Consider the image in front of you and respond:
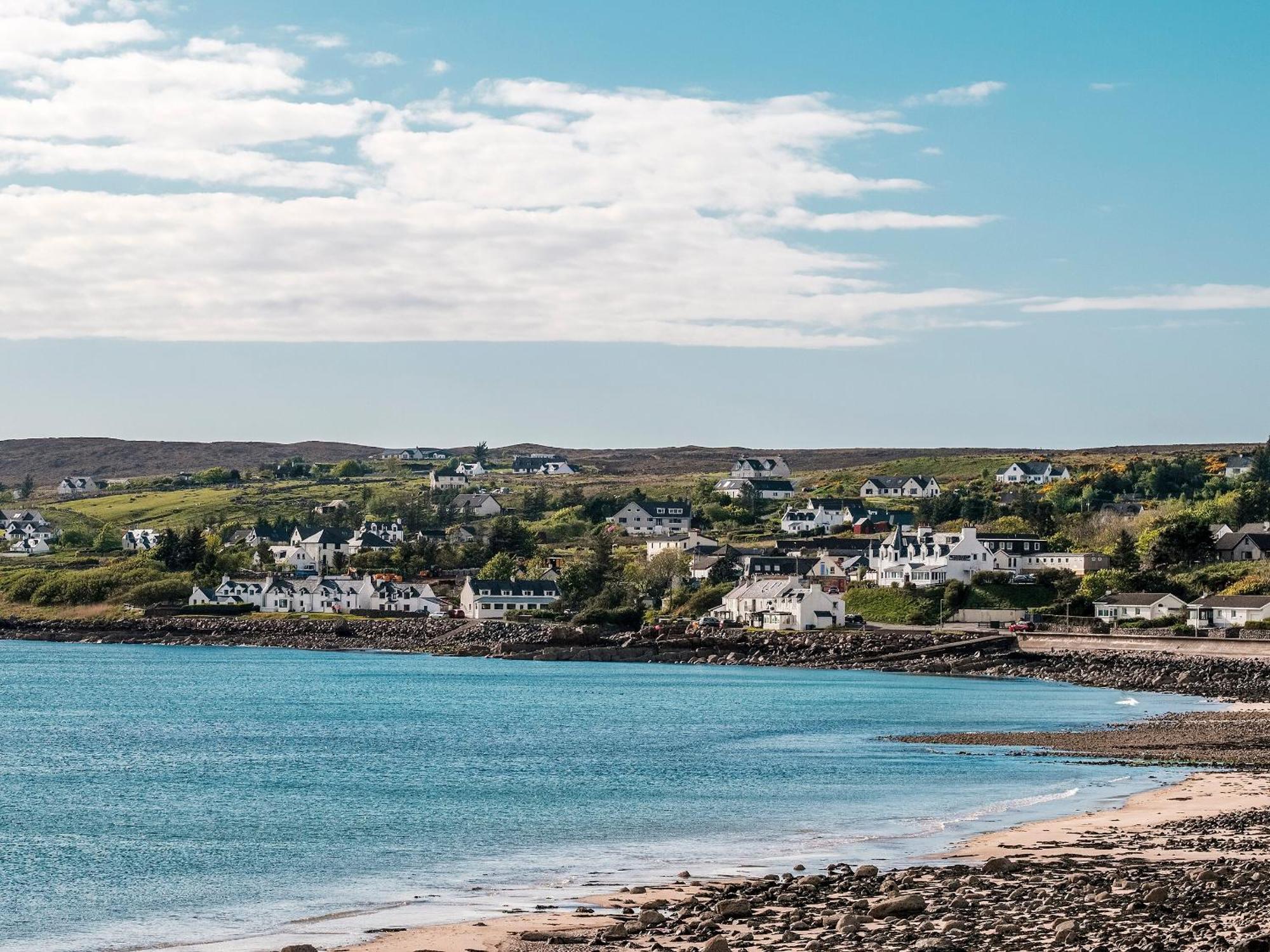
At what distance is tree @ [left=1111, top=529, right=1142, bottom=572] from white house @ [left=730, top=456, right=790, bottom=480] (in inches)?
3266

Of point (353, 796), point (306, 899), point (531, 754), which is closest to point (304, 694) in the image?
point (531, 754)

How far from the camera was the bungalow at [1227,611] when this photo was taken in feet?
282

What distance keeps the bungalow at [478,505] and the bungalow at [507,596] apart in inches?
1768

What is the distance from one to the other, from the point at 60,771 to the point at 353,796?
33.4 feet

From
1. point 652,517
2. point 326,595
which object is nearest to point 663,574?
point 326,595

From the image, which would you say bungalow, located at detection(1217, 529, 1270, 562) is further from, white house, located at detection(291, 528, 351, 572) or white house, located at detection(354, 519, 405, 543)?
white house, located at detection(354, 519, 405, 543)

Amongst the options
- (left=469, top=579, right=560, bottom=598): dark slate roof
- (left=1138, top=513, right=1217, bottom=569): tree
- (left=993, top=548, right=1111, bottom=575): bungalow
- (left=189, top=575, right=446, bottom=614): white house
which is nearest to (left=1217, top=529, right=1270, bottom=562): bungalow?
(left=1138, top=513, right=1217, bottom=569): tree

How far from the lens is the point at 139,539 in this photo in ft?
516

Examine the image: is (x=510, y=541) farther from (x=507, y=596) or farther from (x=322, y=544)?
(x=322, y=544)

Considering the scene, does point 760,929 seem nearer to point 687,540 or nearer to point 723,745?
point 723,745

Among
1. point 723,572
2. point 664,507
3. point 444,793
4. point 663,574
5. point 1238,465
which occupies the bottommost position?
point 444,793

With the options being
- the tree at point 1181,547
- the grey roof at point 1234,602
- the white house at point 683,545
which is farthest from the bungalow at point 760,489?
the grey roof at point 1234,602

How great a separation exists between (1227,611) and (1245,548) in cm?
1580

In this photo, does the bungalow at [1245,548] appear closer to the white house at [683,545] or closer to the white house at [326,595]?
the white house at [683,545]
